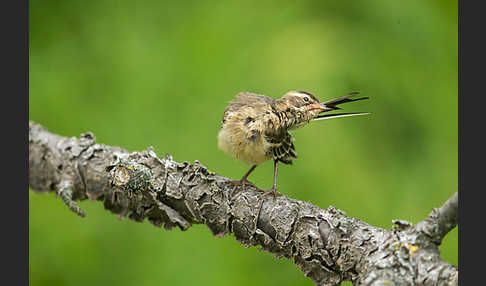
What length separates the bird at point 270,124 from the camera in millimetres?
1669

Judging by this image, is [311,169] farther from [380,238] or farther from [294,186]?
[380,238]

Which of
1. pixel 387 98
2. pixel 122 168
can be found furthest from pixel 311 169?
pixel 122 168

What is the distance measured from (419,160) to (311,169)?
1.70 ft

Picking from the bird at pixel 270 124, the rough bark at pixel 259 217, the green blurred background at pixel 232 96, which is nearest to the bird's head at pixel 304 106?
the bird at pixel 270 124

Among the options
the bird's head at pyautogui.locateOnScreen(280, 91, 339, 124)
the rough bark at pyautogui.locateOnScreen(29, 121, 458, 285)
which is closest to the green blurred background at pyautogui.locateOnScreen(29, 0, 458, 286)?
the rough bark at pyautogui.locateOnScreen(29, 121, 458, 285)

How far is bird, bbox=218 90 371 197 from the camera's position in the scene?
167 cm

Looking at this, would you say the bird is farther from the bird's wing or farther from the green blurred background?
the green blurred background

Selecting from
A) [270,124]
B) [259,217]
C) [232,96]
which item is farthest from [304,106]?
[232,96]

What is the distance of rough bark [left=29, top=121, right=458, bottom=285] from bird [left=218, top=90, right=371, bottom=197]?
11cm

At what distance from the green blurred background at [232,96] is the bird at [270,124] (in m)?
0.44

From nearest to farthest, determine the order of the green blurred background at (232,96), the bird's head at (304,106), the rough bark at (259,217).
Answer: the rough bark at (259,217)
the bird's head at (304,106)
the green blurred background at (232,96)

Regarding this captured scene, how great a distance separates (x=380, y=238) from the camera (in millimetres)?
1314

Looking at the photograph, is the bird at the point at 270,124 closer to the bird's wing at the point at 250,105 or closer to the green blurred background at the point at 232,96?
the bird's wing at the point at 250,105

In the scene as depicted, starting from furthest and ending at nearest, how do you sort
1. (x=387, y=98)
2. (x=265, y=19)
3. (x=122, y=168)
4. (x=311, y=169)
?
1. (x=265, y=19)
2. (x=387, y=98)
3. (x=311, y=169)
4. (x=122, y=168)
